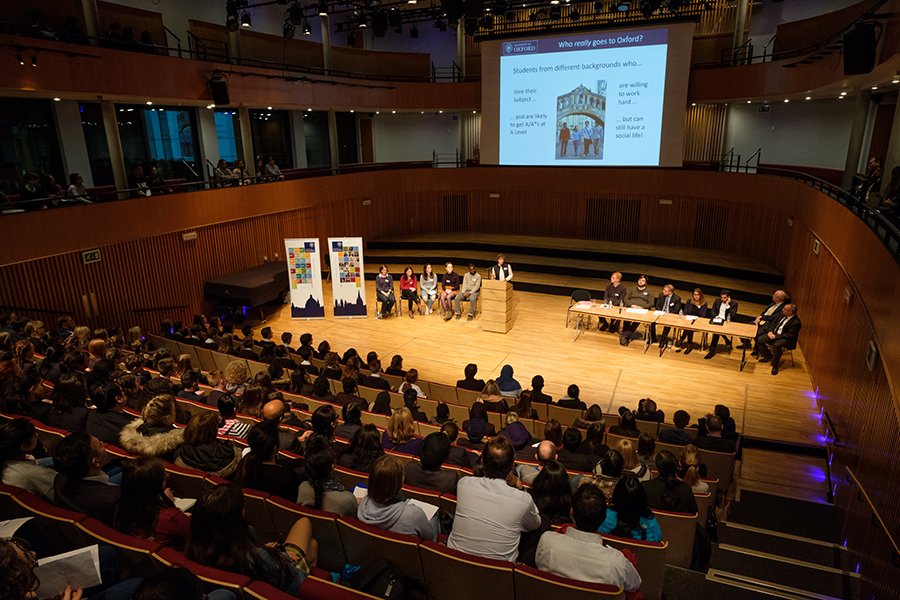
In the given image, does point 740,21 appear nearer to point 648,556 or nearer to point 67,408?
point 648,556

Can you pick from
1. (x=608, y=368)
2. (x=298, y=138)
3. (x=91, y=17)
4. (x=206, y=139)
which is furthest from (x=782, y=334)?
(x=298, y=138)

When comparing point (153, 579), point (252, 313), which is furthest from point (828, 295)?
point (252, 313)

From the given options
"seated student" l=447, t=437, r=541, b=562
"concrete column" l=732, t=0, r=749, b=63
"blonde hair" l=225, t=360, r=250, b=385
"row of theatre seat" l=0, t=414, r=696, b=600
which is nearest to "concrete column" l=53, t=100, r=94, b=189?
"blonde hair" l=225, t=360, r=250, b=385

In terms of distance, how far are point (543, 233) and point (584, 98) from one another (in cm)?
411

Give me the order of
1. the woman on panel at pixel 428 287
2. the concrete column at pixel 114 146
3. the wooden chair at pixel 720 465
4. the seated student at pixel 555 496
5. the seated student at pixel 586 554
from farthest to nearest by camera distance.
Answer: the woman on panel at pixel 428 287 → the concrete column at pixel 114 146 → the wooden chair at pixel 720 465 → the seated student at pixel 555 496 → the seated student at pixel 586 554

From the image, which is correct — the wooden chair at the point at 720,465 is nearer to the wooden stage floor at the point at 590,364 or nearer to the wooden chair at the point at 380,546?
the wooden stage floor at the point at 590,364

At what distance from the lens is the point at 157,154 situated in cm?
1388

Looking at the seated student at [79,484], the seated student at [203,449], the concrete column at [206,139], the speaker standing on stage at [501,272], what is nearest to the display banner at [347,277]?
the speaker standing on stage at [501,272]

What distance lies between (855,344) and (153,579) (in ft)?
23.1

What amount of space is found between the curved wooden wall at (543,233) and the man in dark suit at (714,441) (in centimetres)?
104

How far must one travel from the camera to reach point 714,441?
552 cm

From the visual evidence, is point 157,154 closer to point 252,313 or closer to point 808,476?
point 252,313

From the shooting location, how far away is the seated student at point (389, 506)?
10.2ft

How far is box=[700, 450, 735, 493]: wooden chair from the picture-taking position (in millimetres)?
5391
